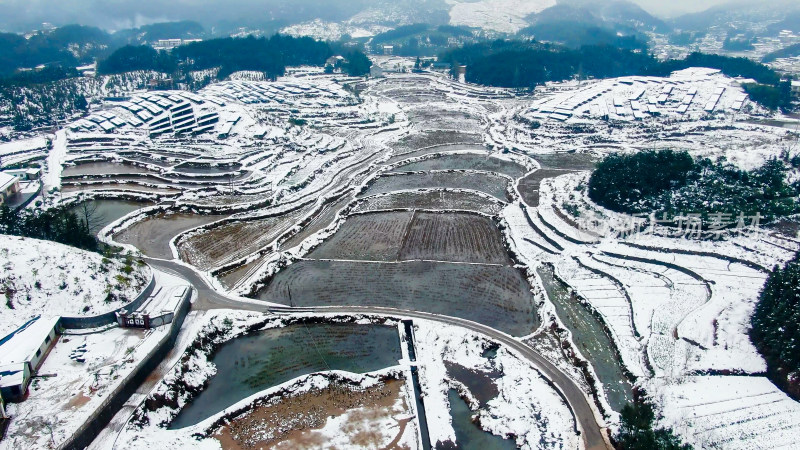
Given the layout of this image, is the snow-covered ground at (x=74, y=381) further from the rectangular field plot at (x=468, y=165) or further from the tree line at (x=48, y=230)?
the rectangular field plot at (x=468, y=165)

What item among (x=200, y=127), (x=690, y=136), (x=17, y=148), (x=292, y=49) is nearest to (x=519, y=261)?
(x=690, y=136)

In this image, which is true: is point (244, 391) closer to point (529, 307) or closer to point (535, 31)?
point (529, 307)

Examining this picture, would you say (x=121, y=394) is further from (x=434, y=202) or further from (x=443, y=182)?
(x=443, y=182)

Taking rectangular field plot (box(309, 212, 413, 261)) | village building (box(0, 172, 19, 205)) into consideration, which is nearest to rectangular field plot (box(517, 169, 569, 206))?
rectangular field plot (box(309, 212, 413, 261))

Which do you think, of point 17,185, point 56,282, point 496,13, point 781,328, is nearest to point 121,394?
point 56,282

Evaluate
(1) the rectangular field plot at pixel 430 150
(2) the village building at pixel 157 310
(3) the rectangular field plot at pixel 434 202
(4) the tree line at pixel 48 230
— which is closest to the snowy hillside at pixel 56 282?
(2) the village building at pixel 157 310
